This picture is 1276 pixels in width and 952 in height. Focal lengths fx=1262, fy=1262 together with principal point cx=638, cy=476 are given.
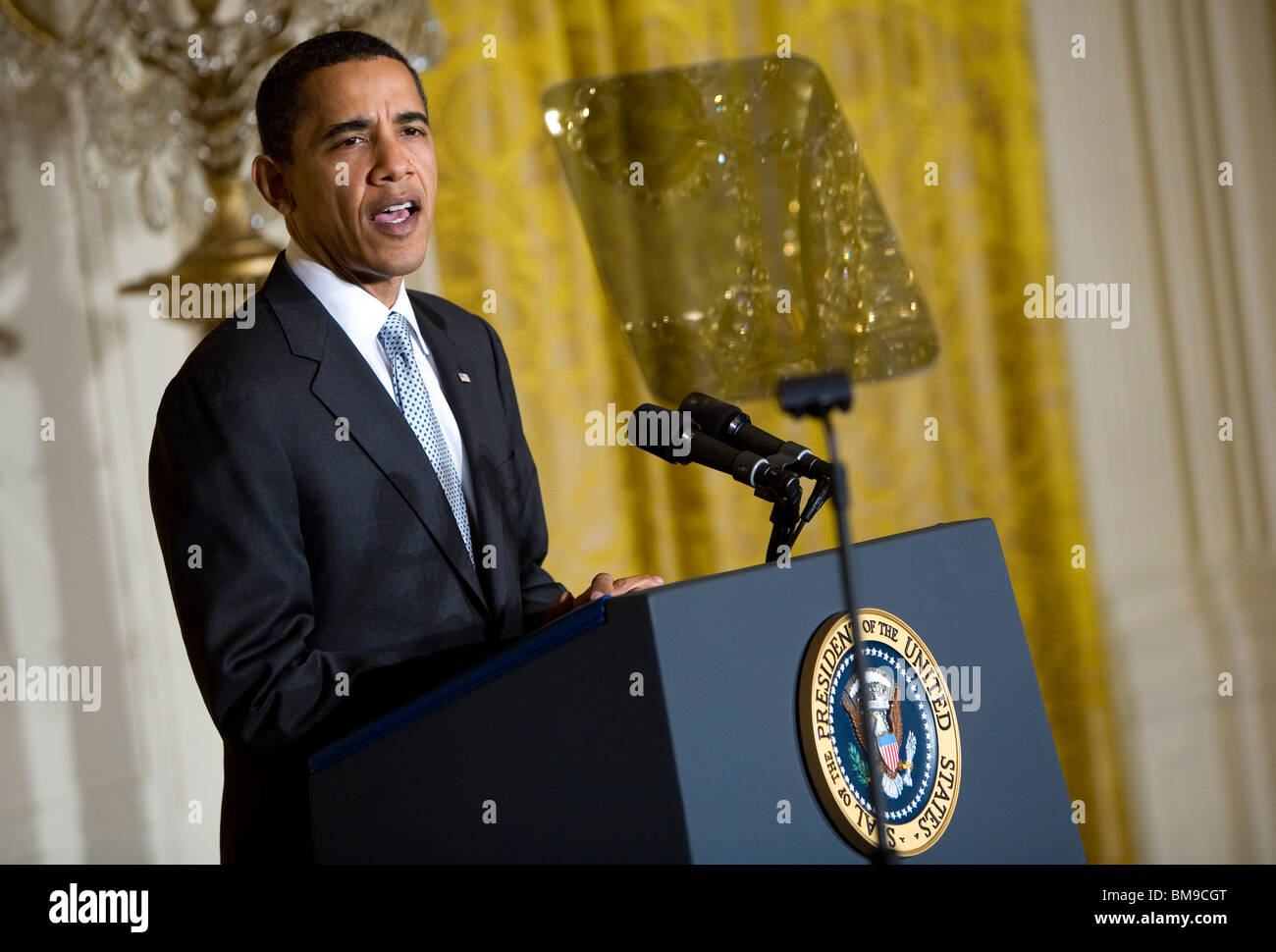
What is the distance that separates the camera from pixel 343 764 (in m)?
1.27

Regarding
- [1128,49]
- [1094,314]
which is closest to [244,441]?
[1094,314]

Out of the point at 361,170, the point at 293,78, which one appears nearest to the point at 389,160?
the point at 361,170

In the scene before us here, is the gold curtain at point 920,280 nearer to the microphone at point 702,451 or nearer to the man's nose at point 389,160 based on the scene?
the man's nose at point 389,160

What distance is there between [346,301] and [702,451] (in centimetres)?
62

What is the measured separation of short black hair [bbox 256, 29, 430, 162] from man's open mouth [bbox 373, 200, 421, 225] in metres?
0.17

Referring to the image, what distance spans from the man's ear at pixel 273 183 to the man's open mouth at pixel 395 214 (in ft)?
0.50

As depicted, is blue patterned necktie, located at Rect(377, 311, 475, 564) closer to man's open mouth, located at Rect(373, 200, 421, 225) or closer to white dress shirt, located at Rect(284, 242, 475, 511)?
white dress shirt, located at Rect(284, 242, 475, 511)

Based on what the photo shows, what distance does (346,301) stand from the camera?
67.3 inches

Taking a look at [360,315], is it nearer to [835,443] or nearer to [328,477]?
[328,477]

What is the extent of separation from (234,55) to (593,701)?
2.09 m

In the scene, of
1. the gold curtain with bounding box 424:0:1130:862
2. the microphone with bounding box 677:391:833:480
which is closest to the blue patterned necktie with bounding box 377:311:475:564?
the microphone with bounding box 677:391:833:480

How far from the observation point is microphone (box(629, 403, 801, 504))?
132 cm
